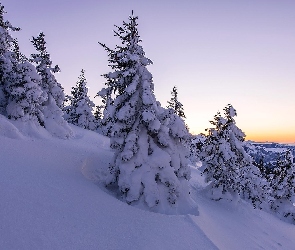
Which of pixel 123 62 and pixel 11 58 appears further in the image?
pixel 11 58

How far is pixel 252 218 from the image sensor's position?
21422mm

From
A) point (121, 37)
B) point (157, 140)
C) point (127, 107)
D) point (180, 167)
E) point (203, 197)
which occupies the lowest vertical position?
point (203, 197)

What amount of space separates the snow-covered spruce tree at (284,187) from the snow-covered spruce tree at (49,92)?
25374mm

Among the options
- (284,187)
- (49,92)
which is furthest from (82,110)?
(284,187)

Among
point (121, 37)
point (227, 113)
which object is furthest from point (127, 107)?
point (227, 113)

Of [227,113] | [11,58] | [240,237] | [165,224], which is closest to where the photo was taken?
[165,224]

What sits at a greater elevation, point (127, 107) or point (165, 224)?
point (127, 107)

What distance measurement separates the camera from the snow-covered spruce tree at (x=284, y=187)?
3278cm

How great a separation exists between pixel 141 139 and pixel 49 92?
46.2ft

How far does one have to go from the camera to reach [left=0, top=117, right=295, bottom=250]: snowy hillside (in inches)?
299

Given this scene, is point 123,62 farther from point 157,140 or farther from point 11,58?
point 11,58

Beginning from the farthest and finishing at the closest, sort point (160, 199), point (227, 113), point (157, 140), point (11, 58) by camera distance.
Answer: point (227, 113) < point (11, 58) < point (157, 140) < point (160, 199)

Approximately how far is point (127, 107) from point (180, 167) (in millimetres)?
4048

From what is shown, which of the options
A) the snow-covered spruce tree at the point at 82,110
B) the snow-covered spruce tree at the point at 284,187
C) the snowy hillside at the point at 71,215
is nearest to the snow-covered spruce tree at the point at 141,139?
the snowy hillside at the point at 71,215
